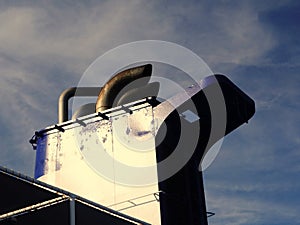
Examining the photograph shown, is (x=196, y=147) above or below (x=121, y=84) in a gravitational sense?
below

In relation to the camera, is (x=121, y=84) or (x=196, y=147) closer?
(x=121, y=84)

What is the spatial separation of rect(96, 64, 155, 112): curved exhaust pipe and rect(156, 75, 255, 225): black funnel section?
2.83m

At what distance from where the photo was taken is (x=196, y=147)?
29.5 m

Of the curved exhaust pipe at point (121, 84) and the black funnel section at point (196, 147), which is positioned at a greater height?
the curved exhaust pipe at point (121, 84)

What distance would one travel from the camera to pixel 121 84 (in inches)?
1153

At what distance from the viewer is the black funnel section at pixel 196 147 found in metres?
26.2

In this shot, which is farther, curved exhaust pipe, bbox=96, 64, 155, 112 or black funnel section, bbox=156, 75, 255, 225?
curved exhaust pipe, bbox=96, 64, 155, 112

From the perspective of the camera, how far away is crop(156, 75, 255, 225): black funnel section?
1032 inches

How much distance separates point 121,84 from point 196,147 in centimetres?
547

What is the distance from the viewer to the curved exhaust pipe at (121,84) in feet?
93.9

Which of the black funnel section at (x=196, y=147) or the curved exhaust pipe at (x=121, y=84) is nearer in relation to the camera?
the black funnel section at (x=196, y=147)

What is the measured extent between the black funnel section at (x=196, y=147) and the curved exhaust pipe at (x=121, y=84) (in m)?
2.83

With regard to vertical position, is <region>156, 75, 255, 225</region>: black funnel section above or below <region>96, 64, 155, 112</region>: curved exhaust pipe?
below

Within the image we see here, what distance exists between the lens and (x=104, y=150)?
27797mm
